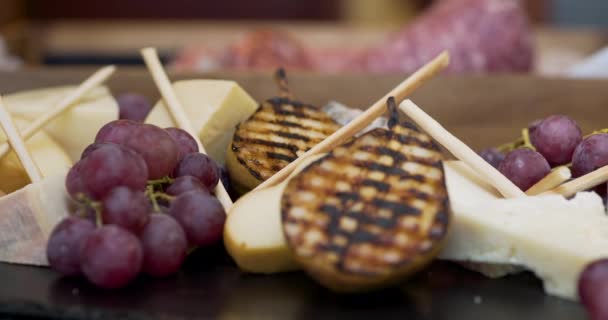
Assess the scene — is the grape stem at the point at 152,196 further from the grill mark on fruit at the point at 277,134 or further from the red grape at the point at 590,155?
the red grape at the point at 590,155

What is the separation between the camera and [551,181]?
700 millimetres

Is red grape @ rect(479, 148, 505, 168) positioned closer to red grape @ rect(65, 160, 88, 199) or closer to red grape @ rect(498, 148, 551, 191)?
red grape @ rect(498, 148, 551, 191)

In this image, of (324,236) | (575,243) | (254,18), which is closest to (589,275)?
(575,243)

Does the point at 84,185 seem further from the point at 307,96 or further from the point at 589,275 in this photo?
the point at 307,96

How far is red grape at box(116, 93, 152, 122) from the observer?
1004mm

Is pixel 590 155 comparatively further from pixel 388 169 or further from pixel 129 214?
pixel 129 214

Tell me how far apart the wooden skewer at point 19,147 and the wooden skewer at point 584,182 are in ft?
1.53

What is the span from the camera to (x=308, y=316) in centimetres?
57

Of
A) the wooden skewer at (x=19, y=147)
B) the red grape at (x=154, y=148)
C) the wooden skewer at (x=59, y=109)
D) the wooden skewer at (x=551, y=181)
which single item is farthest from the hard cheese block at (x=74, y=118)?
the wooden skewer at (x=551, y=181)

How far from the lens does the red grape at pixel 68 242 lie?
0.61m

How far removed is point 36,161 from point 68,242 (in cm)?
24

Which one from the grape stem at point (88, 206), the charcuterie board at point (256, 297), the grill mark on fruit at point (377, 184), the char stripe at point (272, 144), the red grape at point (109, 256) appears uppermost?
the char stripe at point (272, 144)

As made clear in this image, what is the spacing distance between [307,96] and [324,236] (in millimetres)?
739

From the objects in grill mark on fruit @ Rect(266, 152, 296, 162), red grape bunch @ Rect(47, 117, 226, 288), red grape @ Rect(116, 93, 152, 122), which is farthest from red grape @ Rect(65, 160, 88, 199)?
red grape @ Rect(116, 93, 152, 122)
